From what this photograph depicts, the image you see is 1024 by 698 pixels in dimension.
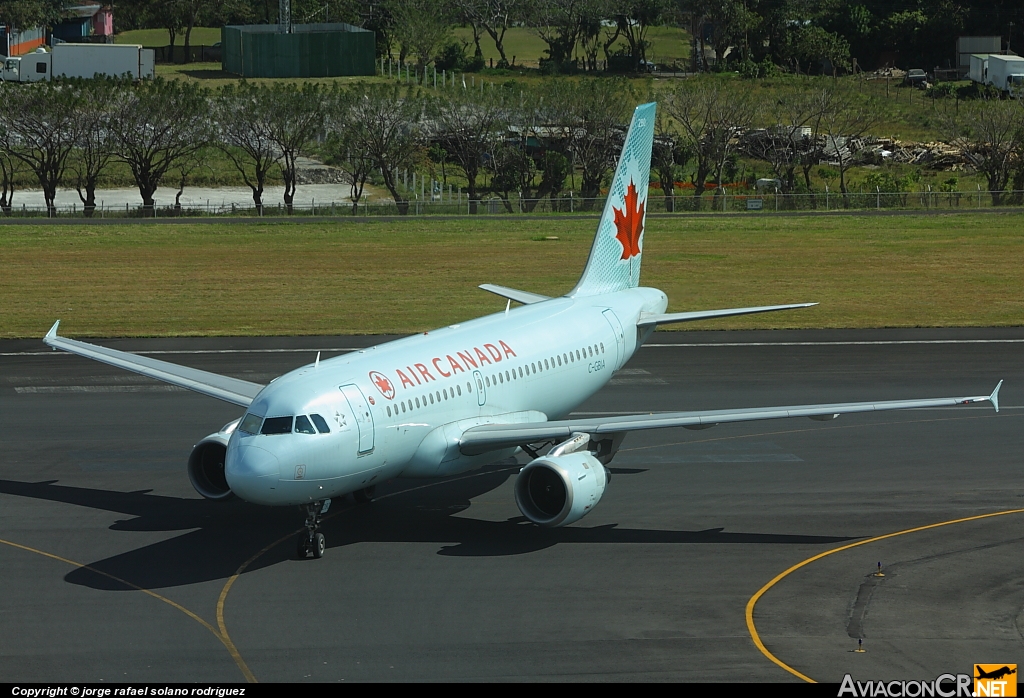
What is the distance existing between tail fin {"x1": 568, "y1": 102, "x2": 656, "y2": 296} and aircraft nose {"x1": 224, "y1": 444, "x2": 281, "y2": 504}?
16.4 m

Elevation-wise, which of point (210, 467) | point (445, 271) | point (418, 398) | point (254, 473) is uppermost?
point (418, 398)

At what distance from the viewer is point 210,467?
101 ft

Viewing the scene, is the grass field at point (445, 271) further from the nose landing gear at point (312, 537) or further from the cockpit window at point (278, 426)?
the cockpit window at point (278, 426)

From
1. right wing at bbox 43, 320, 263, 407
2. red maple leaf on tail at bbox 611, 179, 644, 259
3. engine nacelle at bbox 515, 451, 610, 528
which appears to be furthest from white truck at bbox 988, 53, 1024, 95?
engine nacelle at bbox 515, 451, 610, 528

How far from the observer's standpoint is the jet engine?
30375mm

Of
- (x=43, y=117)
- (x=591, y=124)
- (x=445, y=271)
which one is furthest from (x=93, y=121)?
(x=445, y=271)

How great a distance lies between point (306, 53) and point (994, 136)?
308ft

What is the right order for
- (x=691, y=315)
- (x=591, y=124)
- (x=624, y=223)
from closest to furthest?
(x=691, y=315)
(x=624, y=223)
(x=591, y=124)

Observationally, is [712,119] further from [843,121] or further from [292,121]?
[292,121]

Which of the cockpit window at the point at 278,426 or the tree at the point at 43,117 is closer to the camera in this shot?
the cockpit window at the point at 278,426

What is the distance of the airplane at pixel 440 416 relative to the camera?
26859mm

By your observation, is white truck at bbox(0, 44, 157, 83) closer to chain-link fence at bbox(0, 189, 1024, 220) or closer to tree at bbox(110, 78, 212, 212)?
tree at bbox(110, 78, 212, 212)

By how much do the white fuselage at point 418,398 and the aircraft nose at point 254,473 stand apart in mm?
21

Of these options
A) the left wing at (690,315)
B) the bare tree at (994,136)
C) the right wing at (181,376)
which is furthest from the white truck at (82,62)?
the left wing at (690,315)
